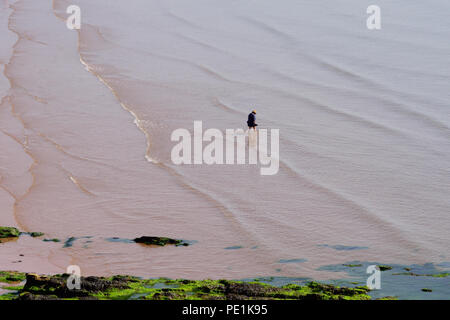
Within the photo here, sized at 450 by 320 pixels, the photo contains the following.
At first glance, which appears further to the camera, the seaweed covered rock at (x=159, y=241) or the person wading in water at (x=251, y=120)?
the person wading in water at (x=251, y=120)

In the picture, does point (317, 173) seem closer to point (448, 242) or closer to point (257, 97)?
point (448, 242)

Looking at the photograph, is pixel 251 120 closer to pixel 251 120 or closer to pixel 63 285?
pixel 251 120

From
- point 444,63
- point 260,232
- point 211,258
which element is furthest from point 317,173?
point 444,63
